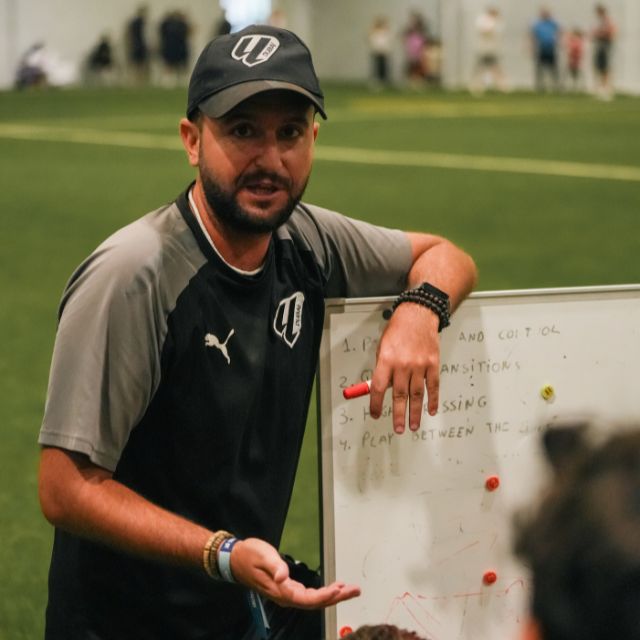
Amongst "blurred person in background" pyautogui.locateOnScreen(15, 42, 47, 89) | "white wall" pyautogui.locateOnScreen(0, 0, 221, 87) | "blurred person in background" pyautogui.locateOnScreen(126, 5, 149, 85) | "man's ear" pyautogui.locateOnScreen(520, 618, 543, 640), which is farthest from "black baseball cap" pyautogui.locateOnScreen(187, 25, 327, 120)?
"blurred person in background" pyautogui.locateOnScreen(126, 5, 149, 85)

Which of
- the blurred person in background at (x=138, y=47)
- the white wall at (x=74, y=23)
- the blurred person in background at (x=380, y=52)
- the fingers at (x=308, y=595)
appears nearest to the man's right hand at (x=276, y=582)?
the fingers at (x=308, y=595)

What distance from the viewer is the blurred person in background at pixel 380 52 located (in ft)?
136

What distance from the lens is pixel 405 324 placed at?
10.5ft

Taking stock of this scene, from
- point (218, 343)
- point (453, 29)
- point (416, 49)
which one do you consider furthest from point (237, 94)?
point (453, 29)

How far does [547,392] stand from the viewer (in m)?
3.45

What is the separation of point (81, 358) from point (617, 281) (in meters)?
7.67

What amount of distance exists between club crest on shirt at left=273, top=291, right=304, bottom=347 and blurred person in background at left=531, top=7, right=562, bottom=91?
34233mm

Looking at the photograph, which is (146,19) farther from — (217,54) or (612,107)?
(217,54)

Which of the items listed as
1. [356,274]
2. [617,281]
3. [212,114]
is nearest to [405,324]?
[356,274]

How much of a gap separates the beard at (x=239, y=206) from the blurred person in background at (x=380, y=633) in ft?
3.12

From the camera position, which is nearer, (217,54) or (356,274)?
(217,54)

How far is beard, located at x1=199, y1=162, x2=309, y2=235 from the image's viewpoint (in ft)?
10.0

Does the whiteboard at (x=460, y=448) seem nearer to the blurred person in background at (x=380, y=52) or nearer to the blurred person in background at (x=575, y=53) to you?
the blurred person in background at (x=575, y=53)

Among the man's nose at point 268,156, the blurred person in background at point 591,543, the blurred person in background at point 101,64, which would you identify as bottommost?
the blurred person in background at point 591,543
